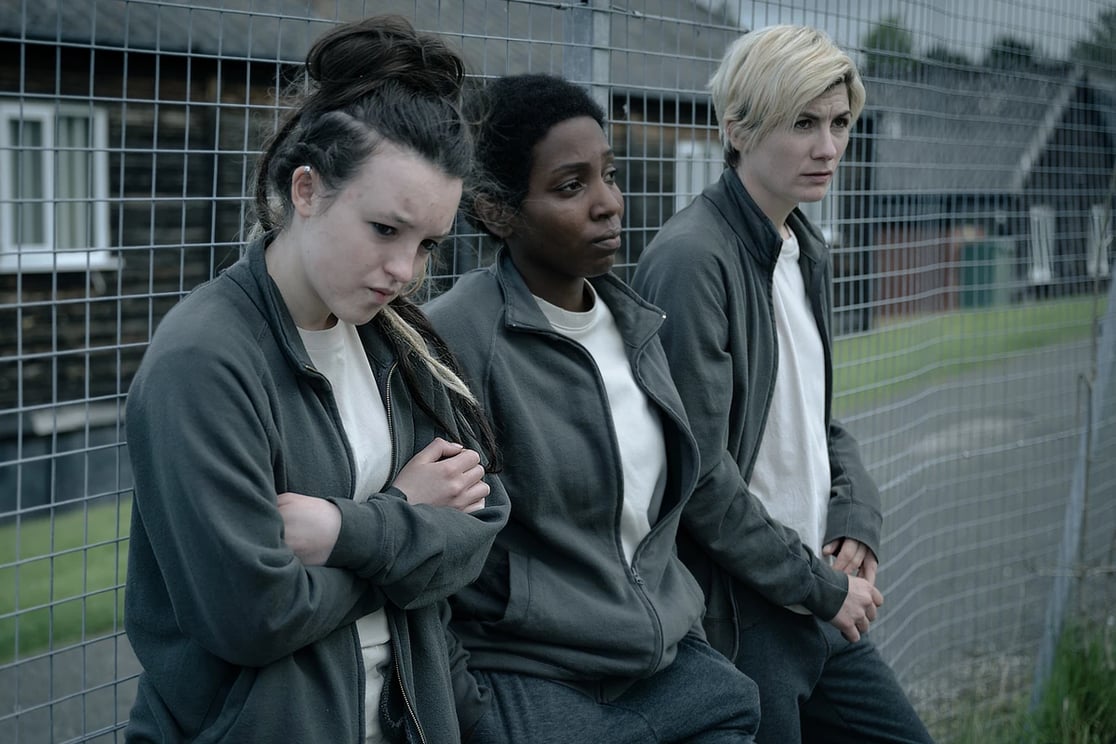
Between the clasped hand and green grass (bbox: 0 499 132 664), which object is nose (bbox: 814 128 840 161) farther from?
green grass (bbox: 0 499 132 664)

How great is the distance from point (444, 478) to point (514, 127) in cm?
74

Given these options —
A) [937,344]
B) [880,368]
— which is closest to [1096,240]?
[937,344]

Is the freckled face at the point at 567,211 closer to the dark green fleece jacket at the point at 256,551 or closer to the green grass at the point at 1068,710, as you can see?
the dark green fleece jacket at the point at 256,551

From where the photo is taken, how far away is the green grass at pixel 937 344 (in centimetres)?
399

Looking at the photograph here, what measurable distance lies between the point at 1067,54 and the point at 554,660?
12.9 feet

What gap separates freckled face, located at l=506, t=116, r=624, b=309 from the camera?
232 centimetres

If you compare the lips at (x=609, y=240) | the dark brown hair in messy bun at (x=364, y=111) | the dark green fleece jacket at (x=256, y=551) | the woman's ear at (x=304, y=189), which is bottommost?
the dark green fleece jacket at (x=256, y=551)

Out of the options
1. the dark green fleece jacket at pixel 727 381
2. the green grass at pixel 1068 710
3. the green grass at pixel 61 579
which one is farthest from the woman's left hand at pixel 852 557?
the green grass at pixel 61 579

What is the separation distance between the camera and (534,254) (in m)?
2.35

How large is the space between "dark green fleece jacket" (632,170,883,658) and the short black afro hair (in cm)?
44

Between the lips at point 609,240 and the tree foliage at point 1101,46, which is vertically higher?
the tree foliage at point 1101,46

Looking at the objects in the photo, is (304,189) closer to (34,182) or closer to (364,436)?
(364,436)

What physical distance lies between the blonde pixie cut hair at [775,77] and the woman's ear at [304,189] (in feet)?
4.10

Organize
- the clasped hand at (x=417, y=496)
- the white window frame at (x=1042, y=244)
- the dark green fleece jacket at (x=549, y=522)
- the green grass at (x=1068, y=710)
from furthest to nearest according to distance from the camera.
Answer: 1. the white window frame at (x=1042, y=244)
2. the green grass at (x=1068, y=710)
3. the dark green fleece jacket at (x=549, y=522)
4. the clasped hand at (x=417, y=496)
